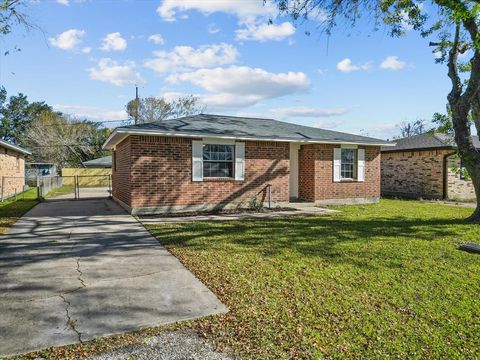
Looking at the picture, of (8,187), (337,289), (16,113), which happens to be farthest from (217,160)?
(16,113)

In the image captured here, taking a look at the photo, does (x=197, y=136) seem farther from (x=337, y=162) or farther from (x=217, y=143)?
(x=337, y=162)

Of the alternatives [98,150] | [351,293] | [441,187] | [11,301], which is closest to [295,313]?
[351,293]

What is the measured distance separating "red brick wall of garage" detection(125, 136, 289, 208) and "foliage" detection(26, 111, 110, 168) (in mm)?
35045

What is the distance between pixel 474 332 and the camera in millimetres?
3436

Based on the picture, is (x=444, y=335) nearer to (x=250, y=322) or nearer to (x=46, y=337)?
(x=250, y=322)

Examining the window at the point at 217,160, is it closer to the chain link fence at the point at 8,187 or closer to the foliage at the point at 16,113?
the chain link fence at the point at 8,187

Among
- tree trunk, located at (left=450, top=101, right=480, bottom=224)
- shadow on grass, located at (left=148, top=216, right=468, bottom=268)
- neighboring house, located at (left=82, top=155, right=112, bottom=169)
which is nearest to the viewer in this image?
shadow on grass, located at (left=148, top=216, right=468, bottom=268)

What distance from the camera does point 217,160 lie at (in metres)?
12.2

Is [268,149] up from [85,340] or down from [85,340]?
up

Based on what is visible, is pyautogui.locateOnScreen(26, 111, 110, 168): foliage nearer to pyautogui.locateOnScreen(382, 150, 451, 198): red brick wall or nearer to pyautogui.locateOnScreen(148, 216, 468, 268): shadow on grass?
pyautogui.locateOnScreen(382, 150, 451, 198): red brick wall

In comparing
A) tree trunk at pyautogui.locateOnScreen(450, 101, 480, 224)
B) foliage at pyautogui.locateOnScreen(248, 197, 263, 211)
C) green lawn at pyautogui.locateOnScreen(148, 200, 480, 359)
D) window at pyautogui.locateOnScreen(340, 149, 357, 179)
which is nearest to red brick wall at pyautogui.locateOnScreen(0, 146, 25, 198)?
foliage at pyautogui.locateOnScreen(248, 197, 263, 211)

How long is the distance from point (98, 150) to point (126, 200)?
34796 mm

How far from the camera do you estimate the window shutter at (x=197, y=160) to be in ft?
37.8

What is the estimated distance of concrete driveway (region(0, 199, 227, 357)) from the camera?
341 cm
